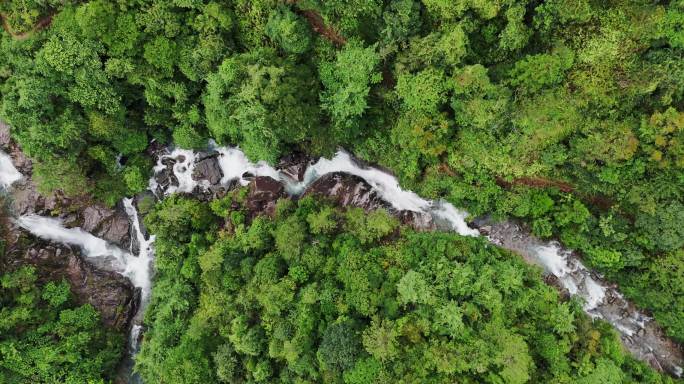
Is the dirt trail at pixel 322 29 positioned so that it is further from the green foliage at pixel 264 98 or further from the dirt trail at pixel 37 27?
the dirt trail at pixel 37 27

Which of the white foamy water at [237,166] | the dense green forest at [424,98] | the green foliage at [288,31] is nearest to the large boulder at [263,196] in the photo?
the white foamy water at [237,166]

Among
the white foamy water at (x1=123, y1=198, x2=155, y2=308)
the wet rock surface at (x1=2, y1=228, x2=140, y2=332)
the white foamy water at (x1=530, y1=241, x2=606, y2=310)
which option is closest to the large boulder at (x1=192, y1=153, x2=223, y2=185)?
the white foamy water at (x1=123, y1=198, x2=155, y2=308)

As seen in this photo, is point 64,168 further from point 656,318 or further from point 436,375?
point 656,318

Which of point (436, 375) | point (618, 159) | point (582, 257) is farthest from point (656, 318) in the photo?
point (436, 375)

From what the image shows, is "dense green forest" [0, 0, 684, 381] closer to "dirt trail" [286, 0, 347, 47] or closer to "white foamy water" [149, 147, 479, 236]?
"dirt trail" [286, 0, 347, 47]

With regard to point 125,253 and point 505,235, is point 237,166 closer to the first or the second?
point 125,253

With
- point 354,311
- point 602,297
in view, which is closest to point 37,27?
point 354,311
